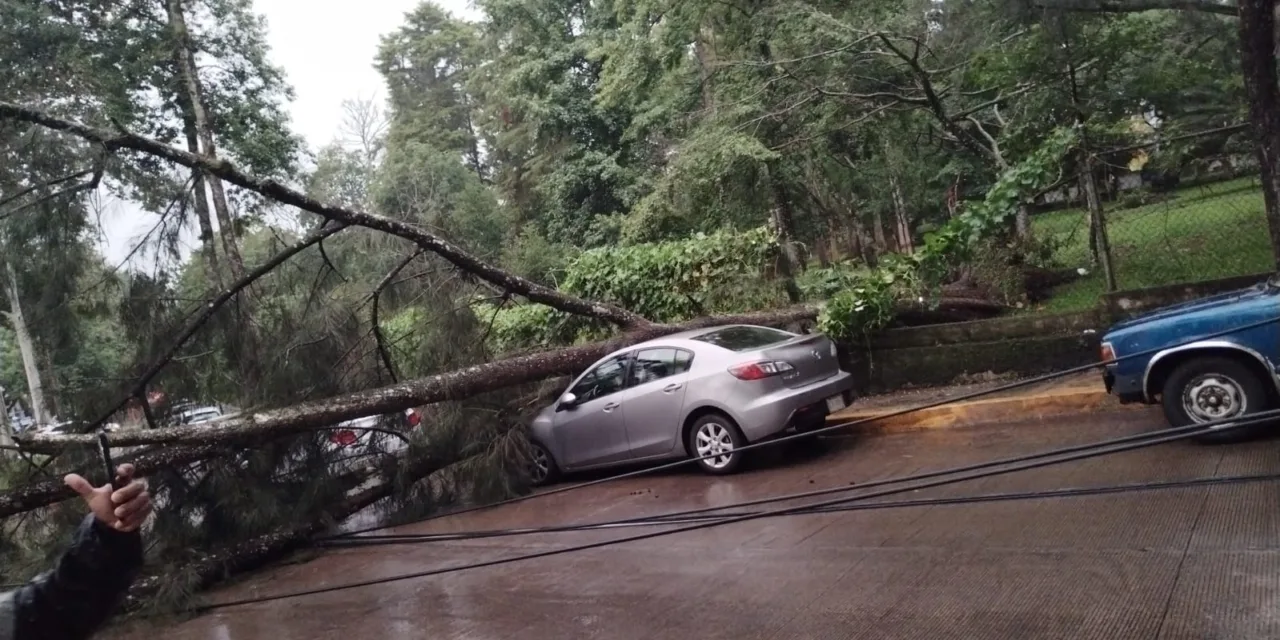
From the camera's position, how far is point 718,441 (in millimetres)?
9367

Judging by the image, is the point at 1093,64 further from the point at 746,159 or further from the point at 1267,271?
the point at 746,159

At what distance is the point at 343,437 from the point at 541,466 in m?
2.28

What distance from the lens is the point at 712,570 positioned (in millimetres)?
6398

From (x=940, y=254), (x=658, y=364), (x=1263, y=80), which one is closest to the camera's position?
(x=1263, y=80)

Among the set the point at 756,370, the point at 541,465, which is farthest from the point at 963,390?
the point at 541,465

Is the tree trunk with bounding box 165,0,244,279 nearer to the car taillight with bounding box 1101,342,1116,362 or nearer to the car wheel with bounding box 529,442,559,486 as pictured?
the car wheel with bounding box 529,442,559,486

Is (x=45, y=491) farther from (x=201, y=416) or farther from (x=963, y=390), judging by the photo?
(x=963, y=390)

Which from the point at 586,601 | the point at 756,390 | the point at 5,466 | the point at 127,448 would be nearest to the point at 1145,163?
the point at 756,390

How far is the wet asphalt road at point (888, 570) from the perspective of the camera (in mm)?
4668

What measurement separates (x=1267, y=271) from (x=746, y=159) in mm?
6886

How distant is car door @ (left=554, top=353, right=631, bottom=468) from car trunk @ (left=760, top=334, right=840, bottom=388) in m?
1.77

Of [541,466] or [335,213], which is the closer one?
[335,213]

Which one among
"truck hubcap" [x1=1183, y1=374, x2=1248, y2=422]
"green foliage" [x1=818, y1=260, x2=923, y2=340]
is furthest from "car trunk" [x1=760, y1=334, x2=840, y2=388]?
"truck hubcap" [x1=1183, y1=374, x2=1248, y2=422]

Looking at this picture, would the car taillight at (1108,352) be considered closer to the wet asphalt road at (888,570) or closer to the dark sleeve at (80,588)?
the wet asphalt road at (888,570)
